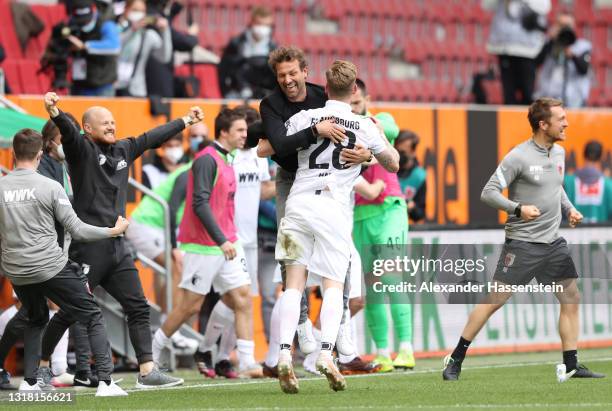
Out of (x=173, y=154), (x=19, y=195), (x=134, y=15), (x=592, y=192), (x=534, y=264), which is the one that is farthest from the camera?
(x=592, y=192)

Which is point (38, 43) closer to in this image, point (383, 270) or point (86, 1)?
point (86, 1)

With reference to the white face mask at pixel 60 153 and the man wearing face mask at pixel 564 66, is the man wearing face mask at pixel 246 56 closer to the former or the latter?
the man wearing face mask at pixel 564 66

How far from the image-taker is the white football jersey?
27.8 ft

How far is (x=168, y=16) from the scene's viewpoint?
15.3 metres

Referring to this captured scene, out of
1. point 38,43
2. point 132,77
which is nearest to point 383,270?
point 132,77

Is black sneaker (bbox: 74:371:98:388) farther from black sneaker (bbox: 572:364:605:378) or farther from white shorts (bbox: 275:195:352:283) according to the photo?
black sneaker (bbox: 572:364:605:378)

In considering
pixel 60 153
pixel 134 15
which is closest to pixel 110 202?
pixel 60 153

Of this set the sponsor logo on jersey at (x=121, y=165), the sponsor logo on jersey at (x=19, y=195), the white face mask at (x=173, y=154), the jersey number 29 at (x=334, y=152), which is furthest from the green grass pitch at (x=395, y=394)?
the white face mask at (x=173, y=154)

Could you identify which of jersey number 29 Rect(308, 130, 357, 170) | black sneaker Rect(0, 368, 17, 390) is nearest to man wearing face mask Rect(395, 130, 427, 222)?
black sneaker Rect(0, 368, 17, 390)

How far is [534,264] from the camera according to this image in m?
9.59

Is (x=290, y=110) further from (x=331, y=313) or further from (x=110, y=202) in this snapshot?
(x=110, y=202)

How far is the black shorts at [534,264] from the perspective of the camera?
9.58 metres

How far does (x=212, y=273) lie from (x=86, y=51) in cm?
377

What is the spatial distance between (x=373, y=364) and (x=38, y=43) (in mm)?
5965
